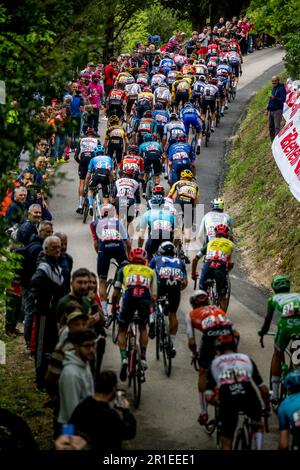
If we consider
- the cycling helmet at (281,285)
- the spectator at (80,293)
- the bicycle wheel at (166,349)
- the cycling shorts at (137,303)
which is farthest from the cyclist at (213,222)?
the spectator at (80,293)

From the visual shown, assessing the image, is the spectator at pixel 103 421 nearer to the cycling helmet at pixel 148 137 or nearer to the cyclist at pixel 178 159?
the cyclist at pixel 178 159

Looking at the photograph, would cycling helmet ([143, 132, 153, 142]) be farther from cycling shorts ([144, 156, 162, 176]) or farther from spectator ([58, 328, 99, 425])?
spectator ([58, 328, 99, 425])

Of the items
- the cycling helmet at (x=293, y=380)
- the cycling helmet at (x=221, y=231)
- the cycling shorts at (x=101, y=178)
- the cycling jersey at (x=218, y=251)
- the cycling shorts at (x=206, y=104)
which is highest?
the cycling shorts at (x=206, y=104)

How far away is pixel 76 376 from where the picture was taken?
9594 mm

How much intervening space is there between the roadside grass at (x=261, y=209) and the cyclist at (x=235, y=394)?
26.2ft

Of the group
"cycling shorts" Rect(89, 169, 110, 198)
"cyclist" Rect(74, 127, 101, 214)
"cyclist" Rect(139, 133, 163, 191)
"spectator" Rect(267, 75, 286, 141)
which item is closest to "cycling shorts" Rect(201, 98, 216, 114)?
"spectator" Rect(267, 75, 286, 141)

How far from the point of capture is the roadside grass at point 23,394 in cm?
1298

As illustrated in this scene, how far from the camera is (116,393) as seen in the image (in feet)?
31.2

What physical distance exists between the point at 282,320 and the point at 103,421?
4463 mm

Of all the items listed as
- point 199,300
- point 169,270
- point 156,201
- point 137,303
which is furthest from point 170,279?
point 156,201

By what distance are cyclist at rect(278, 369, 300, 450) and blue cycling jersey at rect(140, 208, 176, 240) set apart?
294 inches

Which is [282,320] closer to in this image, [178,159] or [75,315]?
[75,315]

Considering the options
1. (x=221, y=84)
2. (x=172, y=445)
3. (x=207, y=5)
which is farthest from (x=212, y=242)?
(x=207, y=5)

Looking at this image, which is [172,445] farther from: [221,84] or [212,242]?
[221,84]
